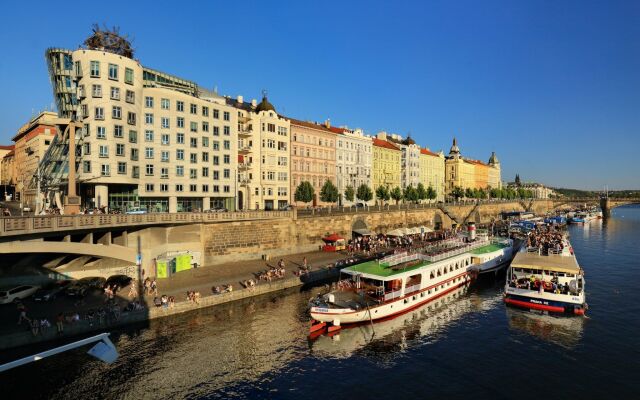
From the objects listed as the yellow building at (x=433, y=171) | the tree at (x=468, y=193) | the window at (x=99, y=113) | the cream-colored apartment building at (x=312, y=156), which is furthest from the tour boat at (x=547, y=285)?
the tree at (x=468, y=193)

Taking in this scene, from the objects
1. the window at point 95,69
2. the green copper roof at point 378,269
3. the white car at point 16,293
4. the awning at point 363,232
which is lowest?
the white car at point 16,293

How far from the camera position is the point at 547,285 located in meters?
38.9

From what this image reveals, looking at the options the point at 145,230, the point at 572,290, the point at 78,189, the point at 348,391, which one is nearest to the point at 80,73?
the point at 78,189

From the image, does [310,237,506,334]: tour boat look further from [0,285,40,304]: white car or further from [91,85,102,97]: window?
[91,85,102,97]: window

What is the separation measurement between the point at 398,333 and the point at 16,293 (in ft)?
114

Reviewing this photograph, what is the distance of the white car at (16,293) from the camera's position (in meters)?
35.5

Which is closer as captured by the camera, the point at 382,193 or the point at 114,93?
the point at 114,93

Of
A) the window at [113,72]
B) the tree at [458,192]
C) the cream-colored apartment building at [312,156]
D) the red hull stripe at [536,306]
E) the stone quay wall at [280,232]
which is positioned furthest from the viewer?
the tree at [458,192]

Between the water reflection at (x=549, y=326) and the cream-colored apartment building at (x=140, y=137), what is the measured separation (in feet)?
157

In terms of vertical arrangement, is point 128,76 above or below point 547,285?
above

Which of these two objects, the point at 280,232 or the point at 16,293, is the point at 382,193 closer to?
the point at 280,232

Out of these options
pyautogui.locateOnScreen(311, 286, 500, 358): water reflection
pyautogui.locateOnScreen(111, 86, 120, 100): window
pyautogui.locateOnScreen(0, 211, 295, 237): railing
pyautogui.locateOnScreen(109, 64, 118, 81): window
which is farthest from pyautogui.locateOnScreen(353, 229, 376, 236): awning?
pyautogui.locateOnScreen(109, 64, 118, 81): window

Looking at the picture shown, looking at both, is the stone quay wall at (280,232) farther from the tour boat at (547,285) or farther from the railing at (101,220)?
the tour boat at (547,285)

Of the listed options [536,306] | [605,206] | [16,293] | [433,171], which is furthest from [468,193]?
[16,293]
